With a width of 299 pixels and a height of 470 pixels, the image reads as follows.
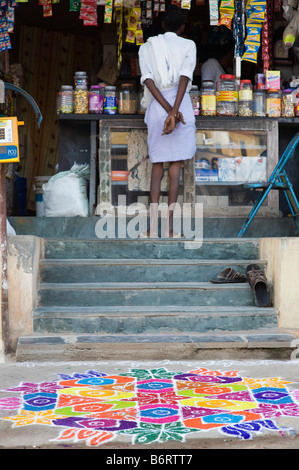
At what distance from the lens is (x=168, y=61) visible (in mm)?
5344

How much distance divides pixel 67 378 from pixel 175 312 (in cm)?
102

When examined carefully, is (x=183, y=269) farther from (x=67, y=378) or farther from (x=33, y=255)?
(x=67, y=378)

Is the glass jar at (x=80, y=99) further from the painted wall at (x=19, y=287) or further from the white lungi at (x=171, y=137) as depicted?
the painted wall at (x=19, y=287)

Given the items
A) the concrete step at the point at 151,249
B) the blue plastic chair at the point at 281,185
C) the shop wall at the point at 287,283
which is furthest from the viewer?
the blue plastic chair at the point at 281,185

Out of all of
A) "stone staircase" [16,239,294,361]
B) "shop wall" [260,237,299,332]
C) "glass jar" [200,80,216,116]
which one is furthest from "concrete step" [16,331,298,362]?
"glass jar" [200,80,216,116]

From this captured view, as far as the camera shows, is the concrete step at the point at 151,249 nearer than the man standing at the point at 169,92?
Yes

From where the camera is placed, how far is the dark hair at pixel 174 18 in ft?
17.4

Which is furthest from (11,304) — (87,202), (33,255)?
(87,202)

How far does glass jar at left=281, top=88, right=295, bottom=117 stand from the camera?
635cm

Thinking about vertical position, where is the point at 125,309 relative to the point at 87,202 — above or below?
below

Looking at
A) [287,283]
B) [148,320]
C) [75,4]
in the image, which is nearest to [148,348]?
[148,320]

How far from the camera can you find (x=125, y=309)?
4.26 meters

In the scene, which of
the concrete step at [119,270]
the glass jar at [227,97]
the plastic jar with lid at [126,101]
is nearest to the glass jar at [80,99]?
the plastic jar with lid at [126,101]

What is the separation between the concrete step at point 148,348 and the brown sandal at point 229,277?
1.85ft
